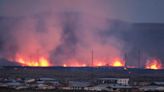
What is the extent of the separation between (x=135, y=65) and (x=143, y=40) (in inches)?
694

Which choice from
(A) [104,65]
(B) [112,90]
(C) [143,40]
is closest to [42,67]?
(A) [104,65]

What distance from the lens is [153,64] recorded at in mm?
96312

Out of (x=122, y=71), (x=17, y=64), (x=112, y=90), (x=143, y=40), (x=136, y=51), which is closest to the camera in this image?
(x=112, y=90)

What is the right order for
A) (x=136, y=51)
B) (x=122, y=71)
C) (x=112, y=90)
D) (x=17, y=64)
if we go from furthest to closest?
(x=136, y=51) → (x=17, y=64) → (x=122, y=71) → (x=112, y=90)

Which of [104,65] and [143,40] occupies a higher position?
[143,40]

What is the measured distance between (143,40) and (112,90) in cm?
7338

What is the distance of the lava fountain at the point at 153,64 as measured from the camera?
9516cm

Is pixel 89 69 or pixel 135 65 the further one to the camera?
pixel 135 65

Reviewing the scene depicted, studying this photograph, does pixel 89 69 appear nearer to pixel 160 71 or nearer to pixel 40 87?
pixel 160 71

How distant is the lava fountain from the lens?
95.2 meters

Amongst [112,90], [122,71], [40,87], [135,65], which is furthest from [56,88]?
[135,65]

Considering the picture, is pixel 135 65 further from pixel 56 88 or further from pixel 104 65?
pixel 56 88

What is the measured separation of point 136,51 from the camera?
345 ft

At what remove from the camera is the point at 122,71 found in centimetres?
8544
